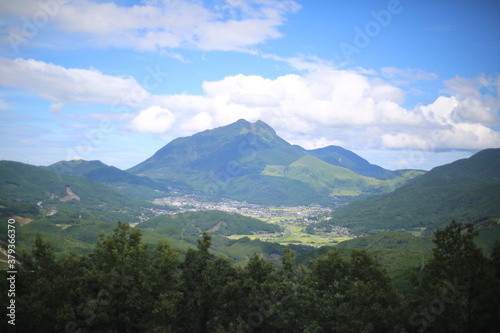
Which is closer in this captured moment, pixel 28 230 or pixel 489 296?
pixel 489 296

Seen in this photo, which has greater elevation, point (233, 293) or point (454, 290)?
point (454, 290)

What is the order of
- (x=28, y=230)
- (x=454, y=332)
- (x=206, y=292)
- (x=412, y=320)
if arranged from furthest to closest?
(x=28, y=230)
(x=206, y=292)
(x=412, y=320)
(x=454, y=332)

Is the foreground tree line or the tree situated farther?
the foreground tree line

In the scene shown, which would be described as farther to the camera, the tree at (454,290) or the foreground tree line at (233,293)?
the foreground tree line at (233,293)

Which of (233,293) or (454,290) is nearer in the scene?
(454,290)

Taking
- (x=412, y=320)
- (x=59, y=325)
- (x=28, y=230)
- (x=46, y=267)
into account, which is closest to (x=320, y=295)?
(x=412, y=320)

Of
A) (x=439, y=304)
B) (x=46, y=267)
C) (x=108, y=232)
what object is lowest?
(x=108, y=232)

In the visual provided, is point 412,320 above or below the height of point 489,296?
below

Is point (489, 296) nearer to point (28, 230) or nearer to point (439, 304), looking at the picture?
point (439, 304)
